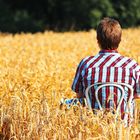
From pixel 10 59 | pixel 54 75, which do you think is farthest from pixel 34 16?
pixel 54 75

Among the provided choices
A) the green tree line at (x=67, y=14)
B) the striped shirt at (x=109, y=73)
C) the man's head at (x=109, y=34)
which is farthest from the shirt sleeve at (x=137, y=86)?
the green tree line at (x=67, y=14)

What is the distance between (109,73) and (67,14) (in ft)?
101

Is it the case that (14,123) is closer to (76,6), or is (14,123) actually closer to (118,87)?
(118,87)

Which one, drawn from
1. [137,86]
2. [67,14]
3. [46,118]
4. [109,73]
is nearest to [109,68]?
[109,73]

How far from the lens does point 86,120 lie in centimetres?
542

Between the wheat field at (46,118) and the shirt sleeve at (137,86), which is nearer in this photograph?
the wheat field at (46,118)

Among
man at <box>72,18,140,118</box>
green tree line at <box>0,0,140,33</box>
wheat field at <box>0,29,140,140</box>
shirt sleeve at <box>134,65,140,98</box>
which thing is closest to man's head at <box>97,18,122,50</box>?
man at <box>72,18,140,118</box>

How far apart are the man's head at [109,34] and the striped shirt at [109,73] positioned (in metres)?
0.08

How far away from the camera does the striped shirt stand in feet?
18.9

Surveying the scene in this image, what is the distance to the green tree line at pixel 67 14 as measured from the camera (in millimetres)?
35031

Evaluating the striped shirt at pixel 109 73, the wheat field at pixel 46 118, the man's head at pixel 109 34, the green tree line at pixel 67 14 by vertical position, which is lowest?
the wheat field at pixel 46 118

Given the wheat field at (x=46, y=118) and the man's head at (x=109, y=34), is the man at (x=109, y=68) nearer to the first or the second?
the man's head at (x=109, y=34)

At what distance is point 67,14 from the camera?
120 feet

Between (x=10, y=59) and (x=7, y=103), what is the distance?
4.81 metres
